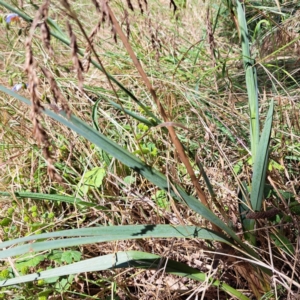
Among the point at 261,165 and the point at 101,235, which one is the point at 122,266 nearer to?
the point at 101,235

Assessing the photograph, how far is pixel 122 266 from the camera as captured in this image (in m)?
0.83

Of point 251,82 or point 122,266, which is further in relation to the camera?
point 251,82

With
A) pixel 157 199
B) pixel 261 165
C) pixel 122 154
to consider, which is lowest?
pixel 157 199

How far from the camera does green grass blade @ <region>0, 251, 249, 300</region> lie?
782 mm

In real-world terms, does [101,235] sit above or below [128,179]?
above

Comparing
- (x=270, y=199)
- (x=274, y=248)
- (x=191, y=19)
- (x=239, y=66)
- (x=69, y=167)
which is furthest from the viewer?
(x=191, y=19)

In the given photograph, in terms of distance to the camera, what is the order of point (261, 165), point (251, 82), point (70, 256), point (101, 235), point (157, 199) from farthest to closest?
point (157, 199), point (70, 256), point (251, 82), point (261, 165), point (101, 235)

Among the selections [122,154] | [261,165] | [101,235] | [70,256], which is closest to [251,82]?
[261,165]

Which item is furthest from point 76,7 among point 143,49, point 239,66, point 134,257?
point 134,257

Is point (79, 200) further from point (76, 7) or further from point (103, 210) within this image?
point (76, 7)

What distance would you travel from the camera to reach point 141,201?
1244 millimetres

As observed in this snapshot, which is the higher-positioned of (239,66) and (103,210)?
(239,66)

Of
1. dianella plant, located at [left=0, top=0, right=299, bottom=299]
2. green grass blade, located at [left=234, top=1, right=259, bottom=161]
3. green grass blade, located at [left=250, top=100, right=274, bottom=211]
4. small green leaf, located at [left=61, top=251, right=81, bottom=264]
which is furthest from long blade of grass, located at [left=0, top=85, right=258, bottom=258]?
small green leaf, located at [left=61, top=251, right=81, bottom=264]

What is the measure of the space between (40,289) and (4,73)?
1296mm
